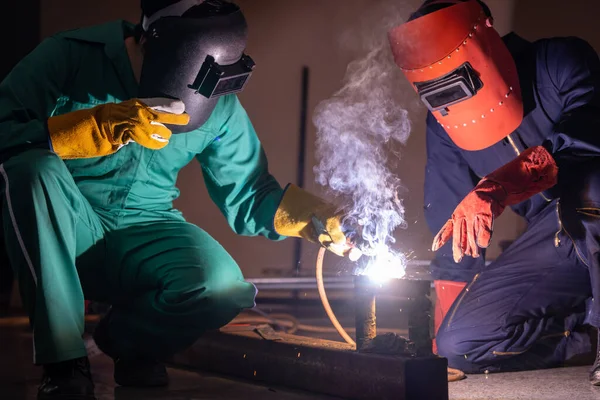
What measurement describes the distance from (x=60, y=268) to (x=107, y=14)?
272cm

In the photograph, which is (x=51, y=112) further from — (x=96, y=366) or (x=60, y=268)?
(x=96, y=366)

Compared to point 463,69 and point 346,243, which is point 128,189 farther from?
point 463,69

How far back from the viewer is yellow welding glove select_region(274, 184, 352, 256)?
263cm

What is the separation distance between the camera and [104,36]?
2.59m

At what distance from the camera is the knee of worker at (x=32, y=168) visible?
7.45 feet

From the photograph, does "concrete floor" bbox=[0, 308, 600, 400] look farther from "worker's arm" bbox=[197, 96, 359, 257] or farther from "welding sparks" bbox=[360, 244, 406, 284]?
"worker's arm" bbox=[197, 96, 359, 257]

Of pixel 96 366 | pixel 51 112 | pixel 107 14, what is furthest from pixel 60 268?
pixel 107 14

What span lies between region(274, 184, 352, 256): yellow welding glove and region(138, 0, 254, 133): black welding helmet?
1.38ft

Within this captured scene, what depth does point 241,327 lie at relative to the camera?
299 centimetres

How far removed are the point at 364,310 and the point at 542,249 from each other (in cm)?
92

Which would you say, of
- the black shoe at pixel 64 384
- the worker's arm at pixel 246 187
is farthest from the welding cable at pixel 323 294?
the black shoe at pixel 64 384

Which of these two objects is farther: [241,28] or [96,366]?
[96,366]

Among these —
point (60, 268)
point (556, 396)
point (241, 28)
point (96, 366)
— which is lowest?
point (96, 366)

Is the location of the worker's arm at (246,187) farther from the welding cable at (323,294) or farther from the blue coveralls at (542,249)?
the blue coveralls at (542,249)
